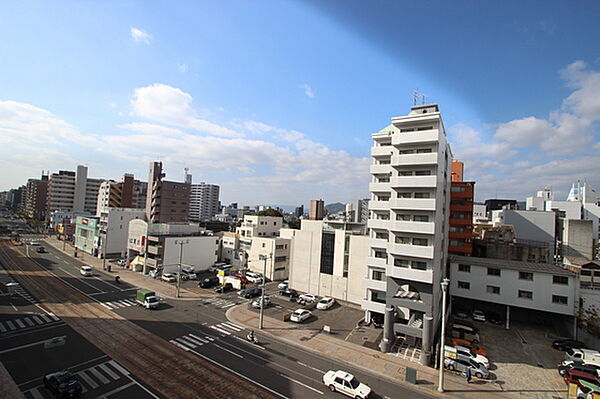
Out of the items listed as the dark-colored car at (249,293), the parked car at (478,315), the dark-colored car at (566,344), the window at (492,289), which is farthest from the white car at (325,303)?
the dark-colored car at (566,344)

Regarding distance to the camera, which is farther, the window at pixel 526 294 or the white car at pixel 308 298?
the white car at pixel 308 298

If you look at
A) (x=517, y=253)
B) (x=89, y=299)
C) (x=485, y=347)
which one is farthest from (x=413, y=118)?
(x=89, y=299)

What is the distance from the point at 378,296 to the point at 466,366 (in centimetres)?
1241

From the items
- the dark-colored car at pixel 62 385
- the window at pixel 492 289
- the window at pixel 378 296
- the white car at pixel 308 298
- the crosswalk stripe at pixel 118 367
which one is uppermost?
the window at pixel 492 289

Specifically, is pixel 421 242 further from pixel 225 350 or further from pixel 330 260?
pixel 225 350

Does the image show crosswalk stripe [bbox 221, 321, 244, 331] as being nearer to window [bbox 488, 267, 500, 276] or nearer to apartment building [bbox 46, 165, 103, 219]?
window [bbox 488, 267, 500, 276]

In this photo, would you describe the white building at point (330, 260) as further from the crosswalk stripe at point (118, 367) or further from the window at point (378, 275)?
the crosswalk stripe at point (118, 367)

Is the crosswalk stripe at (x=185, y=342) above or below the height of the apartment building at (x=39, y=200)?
below

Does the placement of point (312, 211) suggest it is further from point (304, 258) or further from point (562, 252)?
point (562, 252)

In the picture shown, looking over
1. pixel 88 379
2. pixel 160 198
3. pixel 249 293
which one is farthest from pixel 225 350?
pixel 160 198

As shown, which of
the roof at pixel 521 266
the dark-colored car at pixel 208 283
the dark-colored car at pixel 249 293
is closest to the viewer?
the roof at pixel 521 266

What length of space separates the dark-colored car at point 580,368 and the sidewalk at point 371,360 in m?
7.04

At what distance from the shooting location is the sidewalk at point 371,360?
22797mm

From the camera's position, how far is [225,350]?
87.7 ft
